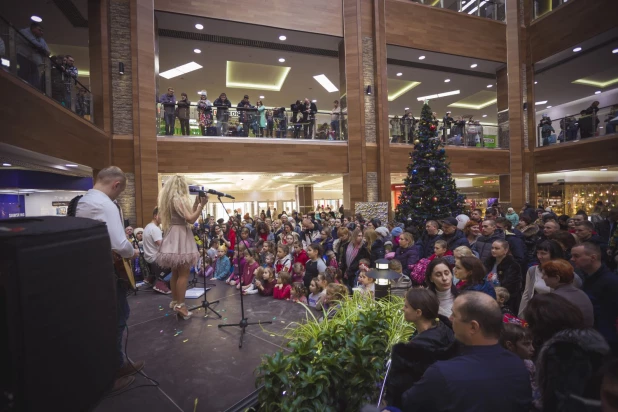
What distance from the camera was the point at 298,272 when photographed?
17.0 feet

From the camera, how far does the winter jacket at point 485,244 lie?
12.8ft

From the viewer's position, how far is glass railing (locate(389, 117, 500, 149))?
40.2ft

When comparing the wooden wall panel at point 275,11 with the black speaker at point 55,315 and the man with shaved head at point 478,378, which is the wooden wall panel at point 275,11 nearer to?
the black speaker at point 55,315

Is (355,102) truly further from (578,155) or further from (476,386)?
(476,386)

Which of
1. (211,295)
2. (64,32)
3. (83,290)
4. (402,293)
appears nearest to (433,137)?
(402,293)

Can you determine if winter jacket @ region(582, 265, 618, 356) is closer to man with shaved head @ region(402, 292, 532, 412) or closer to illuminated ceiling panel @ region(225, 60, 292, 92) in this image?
man with shaved head @ region(402, 292, 532, 412)

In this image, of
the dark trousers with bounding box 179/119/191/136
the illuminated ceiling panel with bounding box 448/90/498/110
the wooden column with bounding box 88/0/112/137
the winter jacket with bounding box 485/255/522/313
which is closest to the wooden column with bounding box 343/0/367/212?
the dark trousers with bounding box 179/119/191/136

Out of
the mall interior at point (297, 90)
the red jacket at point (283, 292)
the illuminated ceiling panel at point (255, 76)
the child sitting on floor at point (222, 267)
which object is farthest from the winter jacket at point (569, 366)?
the illuminated ceiling panel at point (255, 76)

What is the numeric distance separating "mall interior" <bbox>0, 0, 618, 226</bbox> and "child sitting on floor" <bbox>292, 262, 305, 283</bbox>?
4.88 meters

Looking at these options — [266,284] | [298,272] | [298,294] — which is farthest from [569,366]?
[266,284]

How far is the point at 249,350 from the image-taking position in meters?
3.01

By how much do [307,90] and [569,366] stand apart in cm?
1637

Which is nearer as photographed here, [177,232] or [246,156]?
[177,232]

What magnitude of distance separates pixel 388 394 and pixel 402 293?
6.80ft
